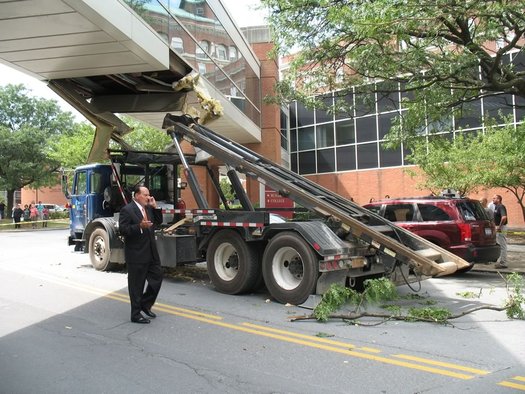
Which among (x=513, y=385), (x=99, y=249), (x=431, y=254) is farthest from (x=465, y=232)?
(x=99, y=249)

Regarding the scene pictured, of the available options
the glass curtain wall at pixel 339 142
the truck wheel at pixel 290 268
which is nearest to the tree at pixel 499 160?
the glass curtain wall at pixel 339 142

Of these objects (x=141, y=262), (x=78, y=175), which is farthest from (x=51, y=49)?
(x=141, y=262)

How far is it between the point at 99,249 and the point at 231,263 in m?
4.24

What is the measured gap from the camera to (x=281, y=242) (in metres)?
7.96

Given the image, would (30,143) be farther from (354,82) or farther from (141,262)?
(141,262)

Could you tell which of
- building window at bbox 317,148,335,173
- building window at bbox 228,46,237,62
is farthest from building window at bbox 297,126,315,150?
building window at bbox 228,46,237,62

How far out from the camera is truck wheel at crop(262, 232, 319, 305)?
7.55m

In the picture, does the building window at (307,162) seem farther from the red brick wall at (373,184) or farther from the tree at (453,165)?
the tree at (453,165)

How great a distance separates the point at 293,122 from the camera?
34.7 meters

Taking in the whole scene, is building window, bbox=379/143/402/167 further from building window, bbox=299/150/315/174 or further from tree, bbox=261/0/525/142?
tree, bbox=261/0/525/142

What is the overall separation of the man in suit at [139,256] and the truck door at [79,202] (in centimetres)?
607

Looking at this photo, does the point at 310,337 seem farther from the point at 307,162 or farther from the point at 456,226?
the point at 307,162

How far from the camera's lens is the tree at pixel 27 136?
39.7 metres

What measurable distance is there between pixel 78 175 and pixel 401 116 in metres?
9.26
